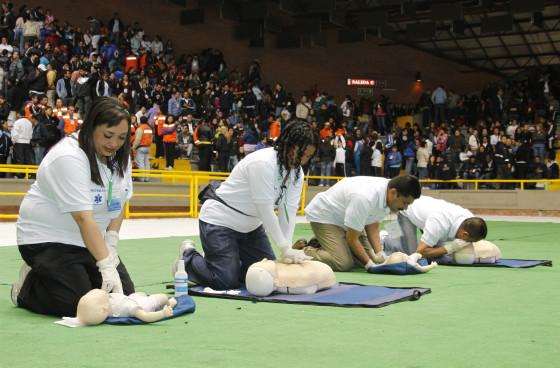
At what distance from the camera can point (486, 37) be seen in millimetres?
41281

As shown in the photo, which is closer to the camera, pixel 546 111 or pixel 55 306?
pixel 55 306

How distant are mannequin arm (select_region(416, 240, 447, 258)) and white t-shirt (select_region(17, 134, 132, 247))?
13.7ft

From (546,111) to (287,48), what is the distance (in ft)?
38.1

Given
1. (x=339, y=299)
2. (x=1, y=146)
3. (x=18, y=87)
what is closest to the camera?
(x=339, y=299)

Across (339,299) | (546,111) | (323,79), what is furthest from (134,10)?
(339,299)

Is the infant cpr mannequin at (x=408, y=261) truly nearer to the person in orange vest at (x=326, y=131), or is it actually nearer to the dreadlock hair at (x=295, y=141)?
the dreadlock hair at (x=295, y=141)

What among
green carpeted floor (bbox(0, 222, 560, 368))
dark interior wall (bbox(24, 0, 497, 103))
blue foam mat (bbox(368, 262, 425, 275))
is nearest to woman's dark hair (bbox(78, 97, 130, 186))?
green carpeted floor (bbox(0, 222, 560, 368))

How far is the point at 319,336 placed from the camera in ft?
14.8

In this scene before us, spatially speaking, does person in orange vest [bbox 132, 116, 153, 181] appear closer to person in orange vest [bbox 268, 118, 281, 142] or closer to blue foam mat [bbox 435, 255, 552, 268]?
person in orange vest [bbox 268, 118, 281, 142]

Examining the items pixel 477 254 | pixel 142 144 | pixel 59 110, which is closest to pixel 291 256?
pixel 477 254

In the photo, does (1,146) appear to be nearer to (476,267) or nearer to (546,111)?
(476,267)

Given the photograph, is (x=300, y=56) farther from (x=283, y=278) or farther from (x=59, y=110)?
(x=283, y=278)

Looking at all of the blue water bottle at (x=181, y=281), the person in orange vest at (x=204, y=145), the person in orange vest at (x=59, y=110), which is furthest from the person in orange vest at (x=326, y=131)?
the blue water bottle at (x=181, y=281)

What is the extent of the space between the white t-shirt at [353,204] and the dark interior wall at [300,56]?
76.5 feet
